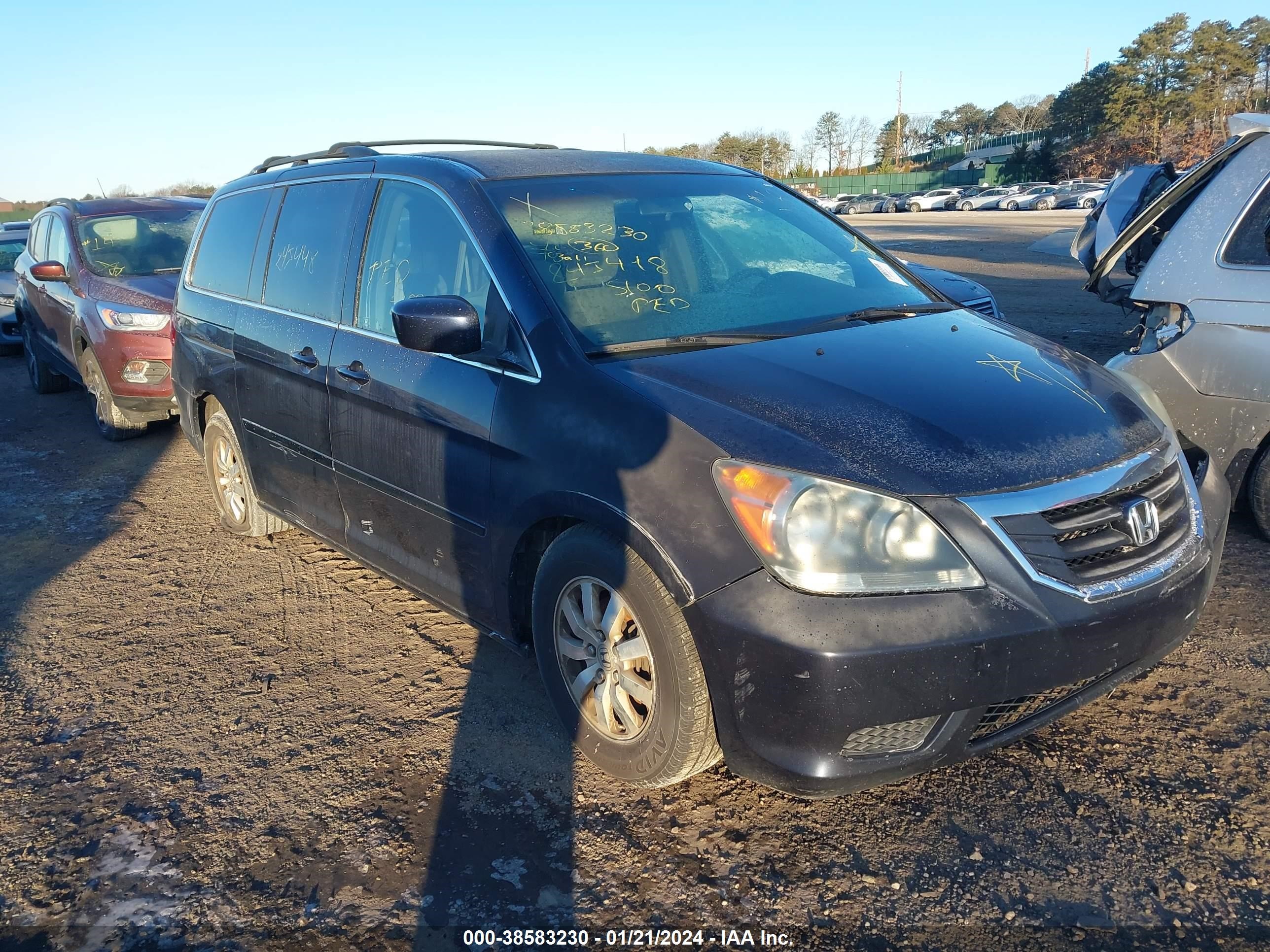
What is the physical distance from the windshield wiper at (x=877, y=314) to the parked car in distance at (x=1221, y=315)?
4.23 ft

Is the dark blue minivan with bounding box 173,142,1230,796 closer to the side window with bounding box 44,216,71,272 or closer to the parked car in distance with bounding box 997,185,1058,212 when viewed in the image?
the side window with bounding box 44,216,71,272

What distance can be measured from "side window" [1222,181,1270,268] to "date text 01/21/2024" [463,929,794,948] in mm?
3608

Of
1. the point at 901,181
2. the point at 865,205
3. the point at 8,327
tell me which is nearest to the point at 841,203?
the point at 865,205

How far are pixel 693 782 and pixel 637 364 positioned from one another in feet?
4.22

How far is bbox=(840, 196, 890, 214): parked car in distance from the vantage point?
61894 mm

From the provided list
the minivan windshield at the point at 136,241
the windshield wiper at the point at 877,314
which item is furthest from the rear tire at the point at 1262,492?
the minivan windshield at the point at 136,241

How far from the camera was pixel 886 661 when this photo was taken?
2342 millimetres

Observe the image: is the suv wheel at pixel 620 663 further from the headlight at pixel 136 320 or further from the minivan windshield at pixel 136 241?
the minivan windshield at pixel 136 241

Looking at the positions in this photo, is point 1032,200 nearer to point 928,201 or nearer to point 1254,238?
point 928,201

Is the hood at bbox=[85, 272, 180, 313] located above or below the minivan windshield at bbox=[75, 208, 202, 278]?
below

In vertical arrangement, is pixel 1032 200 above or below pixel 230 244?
above

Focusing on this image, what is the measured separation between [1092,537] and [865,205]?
64.7m

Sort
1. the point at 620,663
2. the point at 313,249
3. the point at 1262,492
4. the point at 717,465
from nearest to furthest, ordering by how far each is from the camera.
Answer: the point at 717,465, the point at 620,663, the point at 313,249, the point at 1262,492

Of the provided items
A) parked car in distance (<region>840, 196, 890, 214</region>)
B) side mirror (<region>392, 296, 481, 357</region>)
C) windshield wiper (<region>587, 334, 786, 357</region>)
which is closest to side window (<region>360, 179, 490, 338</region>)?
side mirror (<region>392, 296, 481, 357</region>)
